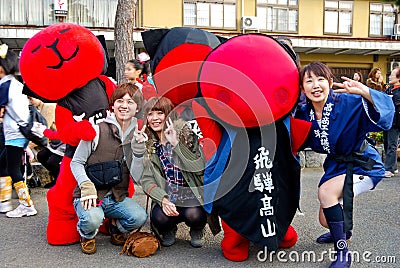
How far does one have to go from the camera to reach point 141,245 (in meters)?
3.18

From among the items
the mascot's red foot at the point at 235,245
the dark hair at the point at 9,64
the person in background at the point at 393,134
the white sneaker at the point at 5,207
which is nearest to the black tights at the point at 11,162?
the white sneaker at the point at 5,207

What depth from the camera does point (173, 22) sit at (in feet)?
45.1

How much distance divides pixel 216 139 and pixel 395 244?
5.62 feet

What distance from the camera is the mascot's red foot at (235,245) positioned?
3.12 m

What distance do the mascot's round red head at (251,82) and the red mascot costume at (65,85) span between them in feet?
3.48

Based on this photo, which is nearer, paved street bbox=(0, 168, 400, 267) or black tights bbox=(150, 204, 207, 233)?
paved street bbox=(0, 168, 400, 267)

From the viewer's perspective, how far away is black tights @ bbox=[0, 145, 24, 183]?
4363mm

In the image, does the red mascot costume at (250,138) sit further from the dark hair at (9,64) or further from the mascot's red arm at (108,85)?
the dark hair at (9,64)

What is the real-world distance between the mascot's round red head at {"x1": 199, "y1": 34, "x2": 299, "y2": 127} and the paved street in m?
1.05

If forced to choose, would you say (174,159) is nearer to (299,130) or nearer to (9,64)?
(299,130)

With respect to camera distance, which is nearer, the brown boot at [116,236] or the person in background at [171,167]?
the person in background at [171,167]

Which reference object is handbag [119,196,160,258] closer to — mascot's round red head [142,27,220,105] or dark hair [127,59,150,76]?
mascot's round red head [142,27,220,105]

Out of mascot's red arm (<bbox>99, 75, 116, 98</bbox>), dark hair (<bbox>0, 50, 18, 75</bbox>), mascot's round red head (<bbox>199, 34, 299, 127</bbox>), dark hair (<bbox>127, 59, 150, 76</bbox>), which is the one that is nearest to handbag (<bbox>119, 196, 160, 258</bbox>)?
mascot's round red head (<bbox>199, 34, 299, 127</bbox>)

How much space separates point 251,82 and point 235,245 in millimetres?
1178
